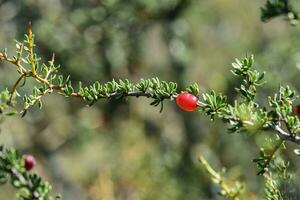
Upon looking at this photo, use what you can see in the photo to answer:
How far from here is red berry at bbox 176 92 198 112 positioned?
80.9 inches

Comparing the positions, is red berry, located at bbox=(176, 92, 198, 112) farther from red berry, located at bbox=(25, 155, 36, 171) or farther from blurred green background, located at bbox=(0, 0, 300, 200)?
blurred green background, located at bbox=(0, 0, 300, 200)

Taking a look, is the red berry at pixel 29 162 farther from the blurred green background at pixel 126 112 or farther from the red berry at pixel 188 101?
the blurred green background at pixel 126 112

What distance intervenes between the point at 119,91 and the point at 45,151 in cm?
459

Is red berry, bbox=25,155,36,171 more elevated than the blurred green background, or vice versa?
red berry, bbox=25,155,36,171

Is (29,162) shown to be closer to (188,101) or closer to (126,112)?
(188,101)

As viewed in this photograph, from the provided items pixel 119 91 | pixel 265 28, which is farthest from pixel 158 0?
pixel 119 91

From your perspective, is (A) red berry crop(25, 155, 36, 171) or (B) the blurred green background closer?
(A) red berry crop(25, 155, 36, 171)

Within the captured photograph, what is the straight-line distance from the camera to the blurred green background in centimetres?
547

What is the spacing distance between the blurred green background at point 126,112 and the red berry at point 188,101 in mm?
2795

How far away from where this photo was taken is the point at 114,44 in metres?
6.03

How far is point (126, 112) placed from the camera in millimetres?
6652

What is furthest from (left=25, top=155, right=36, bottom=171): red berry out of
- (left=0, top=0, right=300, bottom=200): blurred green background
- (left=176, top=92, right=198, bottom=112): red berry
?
(left=0, top=0, right=300, bottom=200): blurred green background

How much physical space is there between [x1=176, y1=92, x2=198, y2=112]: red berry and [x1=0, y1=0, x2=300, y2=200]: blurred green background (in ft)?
9.17

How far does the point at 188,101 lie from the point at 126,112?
4.61 m
